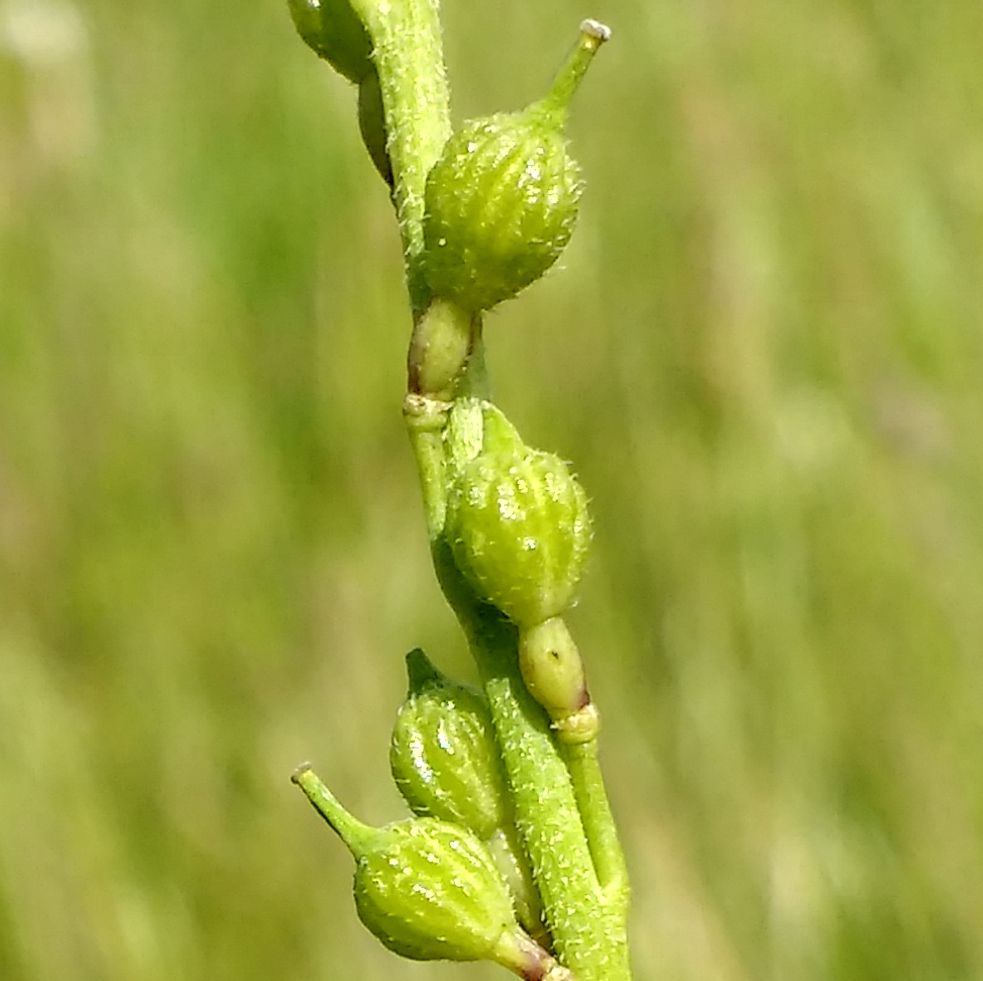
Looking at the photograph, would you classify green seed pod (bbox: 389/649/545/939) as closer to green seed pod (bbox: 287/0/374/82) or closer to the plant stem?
the plant stem

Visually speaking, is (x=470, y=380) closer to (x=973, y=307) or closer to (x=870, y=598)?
(x=870, y=598)

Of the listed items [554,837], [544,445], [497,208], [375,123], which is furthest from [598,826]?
[544,445]

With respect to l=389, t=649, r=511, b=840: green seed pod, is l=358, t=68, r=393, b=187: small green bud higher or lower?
higher

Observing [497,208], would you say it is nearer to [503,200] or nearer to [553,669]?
[503,200]

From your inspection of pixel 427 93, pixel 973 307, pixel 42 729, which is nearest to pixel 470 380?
pixel 427 93

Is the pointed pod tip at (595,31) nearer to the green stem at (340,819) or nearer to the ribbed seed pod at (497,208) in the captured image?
the ribbed seed pod at (497,208)

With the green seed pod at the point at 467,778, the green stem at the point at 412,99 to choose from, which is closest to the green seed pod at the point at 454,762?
the green seed pod at the point at 467,778

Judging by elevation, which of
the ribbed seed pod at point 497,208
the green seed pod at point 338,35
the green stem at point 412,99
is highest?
the green seed pod at point 338,35

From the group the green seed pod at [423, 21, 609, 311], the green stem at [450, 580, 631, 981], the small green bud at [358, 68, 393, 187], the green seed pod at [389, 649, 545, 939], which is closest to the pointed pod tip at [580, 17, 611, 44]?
the green seed pod at [423, 21, 609, 311]
